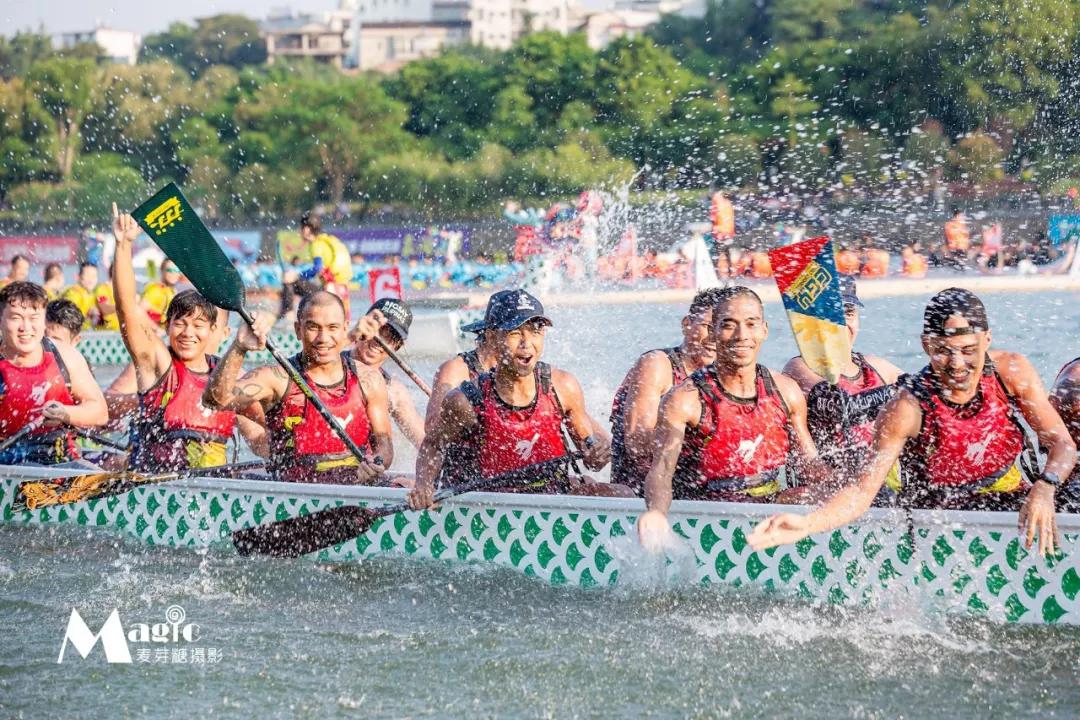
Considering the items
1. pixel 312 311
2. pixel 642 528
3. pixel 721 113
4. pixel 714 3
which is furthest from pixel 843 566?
pixel 714 3

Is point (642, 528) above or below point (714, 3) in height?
below

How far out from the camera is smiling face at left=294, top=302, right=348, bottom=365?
7.63 metres

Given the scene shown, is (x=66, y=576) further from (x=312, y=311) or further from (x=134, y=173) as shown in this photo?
(x=134, y=173)

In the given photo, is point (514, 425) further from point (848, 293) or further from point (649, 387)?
point (848, 293)

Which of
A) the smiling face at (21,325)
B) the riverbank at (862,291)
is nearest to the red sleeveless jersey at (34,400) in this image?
the smiling face at (21,325)

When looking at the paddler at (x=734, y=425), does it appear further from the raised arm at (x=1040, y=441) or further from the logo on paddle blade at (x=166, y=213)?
the logo on paddle blade at (x=166, y=213)

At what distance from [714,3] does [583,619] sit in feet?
205

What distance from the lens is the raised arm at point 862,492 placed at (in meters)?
5.58

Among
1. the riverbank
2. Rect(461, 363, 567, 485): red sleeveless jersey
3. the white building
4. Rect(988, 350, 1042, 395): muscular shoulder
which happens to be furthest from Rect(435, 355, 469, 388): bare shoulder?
the white building

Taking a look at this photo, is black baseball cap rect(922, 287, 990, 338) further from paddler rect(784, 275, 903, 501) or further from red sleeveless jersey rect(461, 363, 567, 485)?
red sleeveless jersey rect(461, 363, 567, 485)

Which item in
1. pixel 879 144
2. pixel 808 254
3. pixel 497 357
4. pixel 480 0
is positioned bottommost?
pixel 497 357

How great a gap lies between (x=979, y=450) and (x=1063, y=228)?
85.8ft

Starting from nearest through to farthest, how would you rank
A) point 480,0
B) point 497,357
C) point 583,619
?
point 583,619, point 497,357, point 480,0

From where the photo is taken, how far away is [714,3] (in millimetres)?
66438
